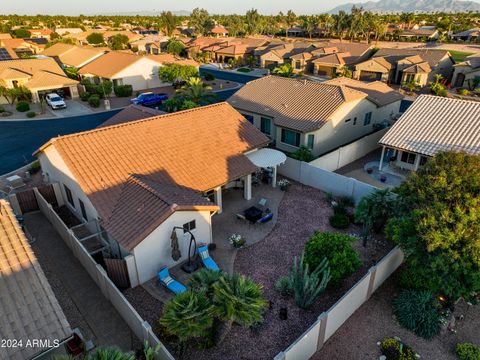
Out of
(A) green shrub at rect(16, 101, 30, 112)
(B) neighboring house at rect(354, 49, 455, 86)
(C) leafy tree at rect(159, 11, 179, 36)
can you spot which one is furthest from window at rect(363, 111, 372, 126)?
(C) leafy tree at rect(159, 11, 179, 36)

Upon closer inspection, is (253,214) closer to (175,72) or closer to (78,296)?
(78,296)

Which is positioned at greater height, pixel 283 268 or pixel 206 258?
pixel 206 258

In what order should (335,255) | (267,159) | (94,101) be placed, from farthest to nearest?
(94,101) → (267,159) → (335,255)

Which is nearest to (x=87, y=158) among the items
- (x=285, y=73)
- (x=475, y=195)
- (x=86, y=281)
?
(x=86, y=281)

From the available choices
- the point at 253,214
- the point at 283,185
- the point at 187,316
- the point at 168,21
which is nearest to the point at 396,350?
the point at 187,316

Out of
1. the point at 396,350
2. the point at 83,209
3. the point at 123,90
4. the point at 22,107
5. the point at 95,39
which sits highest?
the point at 95,39

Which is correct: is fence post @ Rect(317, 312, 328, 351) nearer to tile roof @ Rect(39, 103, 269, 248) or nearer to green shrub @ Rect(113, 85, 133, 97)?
tile roof @ Rect(39, 103, 269, 248)
